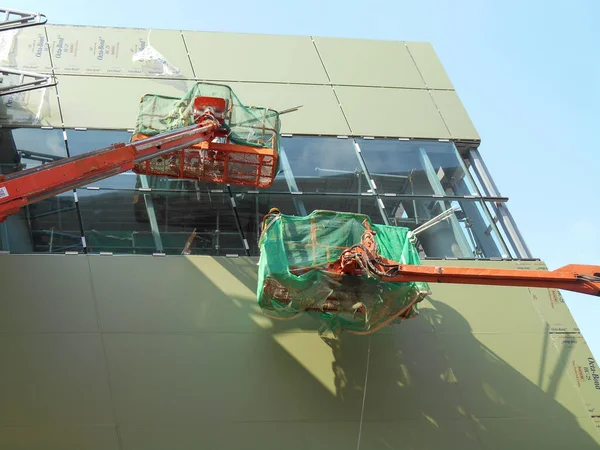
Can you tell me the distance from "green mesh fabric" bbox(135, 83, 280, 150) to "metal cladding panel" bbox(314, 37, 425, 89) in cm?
415

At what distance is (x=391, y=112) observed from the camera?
14188 mm

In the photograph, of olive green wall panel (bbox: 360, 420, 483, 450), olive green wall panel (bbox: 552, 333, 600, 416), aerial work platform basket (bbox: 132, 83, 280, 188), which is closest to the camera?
olive green wall panel (bbox: 360, 420, 483, 450)

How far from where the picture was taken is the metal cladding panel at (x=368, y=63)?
48.6ft

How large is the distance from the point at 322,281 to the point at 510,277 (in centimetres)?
244

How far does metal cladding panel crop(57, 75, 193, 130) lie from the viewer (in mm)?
12797

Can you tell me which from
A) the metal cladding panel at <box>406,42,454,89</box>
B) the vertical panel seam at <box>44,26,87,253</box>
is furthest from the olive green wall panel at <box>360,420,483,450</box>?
the metal cladding panel at <box>406,42,454,89</box>

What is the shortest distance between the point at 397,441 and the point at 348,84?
830 centimetres

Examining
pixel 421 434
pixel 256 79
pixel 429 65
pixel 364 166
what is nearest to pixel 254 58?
pixel 256 79

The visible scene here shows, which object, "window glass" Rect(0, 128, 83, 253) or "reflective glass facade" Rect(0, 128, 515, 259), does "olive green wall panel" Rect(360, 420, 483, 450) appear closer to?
"reflective glass facade" Rect(0, 128, 515, 259)

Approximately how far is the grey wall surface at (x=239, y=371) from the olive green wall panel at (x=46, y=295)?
21mm

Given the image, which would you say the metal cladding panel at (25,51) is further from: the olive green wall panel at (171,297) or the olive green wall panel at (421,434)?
the olive green wall panel at (421,434)

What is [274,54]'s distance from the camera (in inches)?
586

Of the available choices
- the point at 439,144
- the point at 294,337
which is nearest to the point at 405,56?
the point at 439,144

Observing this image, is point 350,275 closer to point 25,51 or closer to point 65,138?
point 65,138
